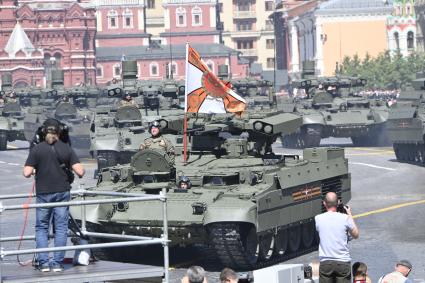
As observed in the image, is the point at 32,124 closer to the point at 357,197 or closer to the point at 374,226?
the point at 357,197

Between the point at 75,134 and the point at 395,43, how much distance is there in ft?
348

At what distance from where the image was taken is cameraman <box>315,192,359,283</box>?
1728 centimetres

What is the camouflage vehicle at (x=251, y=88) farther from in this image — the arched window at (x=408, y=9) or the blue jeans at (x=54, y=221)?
the arched window at (x=408, y=9)

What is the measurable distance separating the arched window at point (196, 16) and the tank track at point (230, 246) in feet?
521

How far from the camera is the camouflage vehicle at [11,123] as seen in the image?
58688 mm

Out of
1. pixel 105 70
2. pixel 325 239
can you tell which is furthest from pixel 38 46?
pixel 325 239

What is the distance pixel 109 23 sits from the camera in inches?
7205

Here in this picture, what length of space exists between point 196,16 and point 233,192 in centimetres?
15995

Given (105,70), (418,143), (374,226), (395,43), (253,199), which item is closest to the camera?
(253,199)

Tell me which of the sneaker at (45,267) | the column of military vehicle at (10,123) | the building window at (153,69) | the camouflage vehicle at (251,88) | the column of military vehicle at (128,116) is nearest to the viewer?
→ the sneaker at (45,267)

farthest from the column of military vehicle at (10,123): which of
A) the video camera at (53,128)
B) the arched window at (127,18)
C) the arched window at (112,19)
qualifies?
the arched window at (112,19)

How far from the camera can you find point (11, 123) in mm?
58906

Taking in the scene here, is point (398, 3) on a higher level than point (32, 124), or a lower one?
higher

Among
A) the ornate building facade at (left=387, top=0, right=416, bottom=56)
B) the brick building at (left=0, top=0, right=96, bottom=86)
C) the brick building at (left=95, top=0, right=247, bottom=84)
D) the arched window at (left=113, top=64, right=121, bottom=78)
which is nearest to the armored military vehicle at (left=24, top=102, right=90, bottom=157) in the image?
the ornate building facade at (left=387, top=0, right=416, bottom=56)
